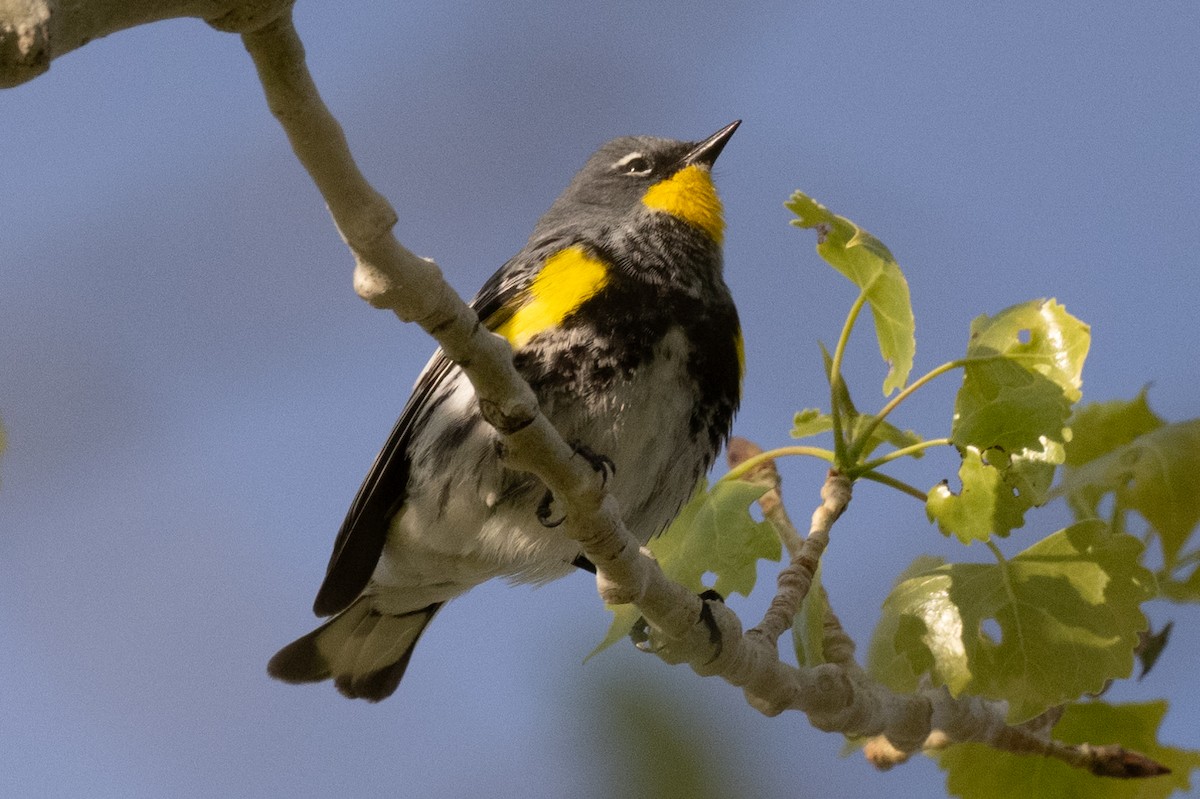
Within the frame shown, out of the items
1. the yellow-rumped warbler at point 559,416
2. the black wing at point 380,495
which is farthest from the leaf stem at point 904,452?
the black wing at point 380,495

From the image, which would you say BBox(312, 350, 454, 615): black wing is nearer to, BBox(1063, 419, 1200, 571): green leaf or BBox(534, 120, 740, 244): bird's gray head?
BBox(534, 120, 740, 244): bird's gray head

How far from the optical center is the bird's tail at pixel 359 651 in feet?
15.6

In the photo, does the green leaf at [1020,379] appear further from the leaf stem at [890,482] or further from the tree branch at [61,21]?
the tree branch at [61,21]

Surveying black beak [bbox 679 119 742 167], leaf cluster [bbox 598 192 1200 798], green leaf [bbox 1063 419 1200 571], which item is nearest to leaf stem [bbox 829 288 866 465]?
leaf cluster [bbox 598 192 1200 798]

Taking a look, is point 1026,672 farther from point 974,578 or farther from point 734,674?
point 734,674

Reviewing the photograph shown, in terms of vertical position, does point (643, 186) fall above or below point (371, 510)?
above

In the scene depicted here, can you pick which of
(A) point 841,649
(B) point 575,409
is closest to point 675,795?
(A) point 841,649

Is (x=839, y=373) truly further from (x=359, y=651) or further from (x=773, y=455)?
(x=359, y=651)

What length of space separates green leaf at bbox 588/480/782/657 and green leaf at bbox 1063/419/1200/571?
100 cm

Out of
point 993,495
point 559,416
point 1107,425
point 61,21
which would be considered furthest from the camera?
point 1107,425

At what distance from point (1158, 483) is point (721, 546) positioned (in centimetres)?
129

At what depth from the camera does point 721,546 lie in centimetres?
368

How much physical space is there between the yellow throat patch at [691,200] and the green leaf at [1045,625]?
5.48 ft

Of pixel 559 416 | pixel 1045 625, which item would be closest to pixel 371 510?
pixel 559 416
